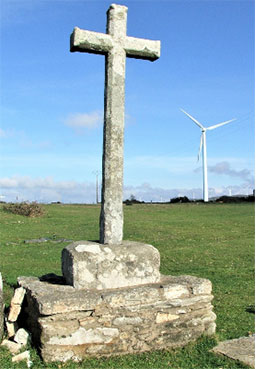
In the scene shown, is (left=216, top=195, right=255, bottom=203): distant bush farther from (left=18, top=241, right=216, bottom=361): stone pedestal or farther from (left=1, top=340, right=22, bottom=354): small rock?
(left=1, top=340, right=22, bottom=354): small rock

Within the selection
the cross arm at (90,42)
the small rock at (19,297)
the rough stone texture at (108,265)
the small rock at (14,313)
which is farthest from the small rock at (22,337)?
the cross arm at (90,42)

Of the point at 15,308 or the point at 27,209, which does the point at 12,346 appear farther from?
the point at 27,209

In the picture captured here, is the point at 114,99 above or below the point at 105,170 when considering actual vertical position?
above

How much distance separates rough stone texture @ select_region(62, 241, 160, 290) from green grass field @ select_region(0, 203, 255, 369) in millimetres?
1041

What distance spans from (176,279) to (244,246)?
33.4 feet

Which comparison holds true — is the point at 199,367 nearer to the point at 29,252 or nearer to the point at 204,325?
the point at 204,325

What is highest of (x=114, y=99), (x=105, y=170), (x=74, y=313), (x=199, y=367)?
(x=114, y=99)

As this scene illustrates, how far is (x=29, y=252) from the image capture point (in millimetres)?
14617

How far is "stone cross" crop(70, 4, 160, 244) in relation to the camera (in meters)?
6.50

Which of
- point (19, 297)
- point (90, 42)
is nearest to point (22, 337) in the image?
point (19, 297)

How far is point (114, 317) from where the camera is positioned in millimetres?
5699

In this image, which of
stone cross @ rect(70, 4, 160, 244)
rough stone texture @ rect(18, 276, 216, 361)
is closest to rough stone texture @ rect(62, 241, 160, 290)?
rough stone texture @ rect(18, 276, 216, 361)

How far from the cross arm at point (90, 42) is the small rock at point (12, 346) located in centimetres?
429
